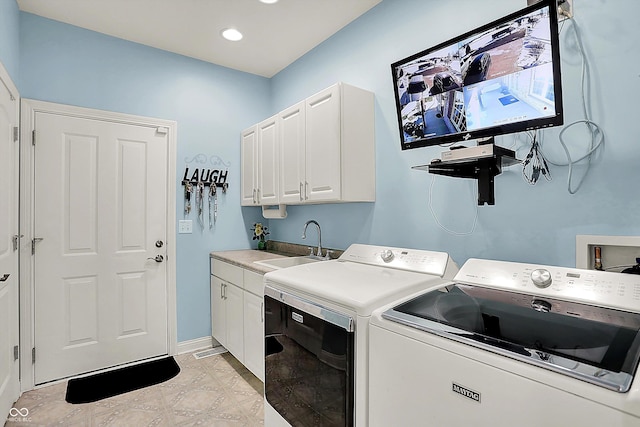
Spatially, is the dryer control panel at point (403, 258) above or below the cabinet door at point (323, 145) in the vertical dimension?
below

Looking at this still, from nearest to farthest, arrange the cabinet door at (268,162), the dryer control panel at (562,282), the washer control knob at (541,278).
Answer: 1. the dryer control panel at (562,282)
2. the washer control knob at (541,278)
3. the cabinet door at (268,162)

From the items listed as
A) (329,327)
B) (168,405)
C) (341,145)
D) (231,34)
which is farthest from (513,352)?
(231,34)

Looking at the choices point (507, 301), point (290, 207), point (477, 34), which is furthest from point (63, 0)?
point (507, 301)

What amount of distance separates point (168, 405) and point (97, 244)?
1365mm

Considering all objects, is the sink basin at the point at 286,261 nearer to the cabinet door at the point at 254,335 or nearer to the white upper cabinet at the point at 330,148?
the cabinet door at the point at 254,335

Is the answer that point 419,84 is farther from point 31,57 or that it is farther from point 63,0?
point 31,57

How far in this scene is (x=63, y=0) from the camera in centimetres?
230

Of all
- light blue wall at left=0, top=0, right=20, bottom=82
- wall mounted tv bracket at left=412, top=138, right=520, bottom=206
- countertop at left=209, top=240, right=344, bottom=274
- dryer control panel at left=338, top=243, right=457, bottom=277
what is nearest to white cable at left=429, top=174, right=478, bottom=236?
dryer control panel at left=338, top=243, right=457, bottom=277

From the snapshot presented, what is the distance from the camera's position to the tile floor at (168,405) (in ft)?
6.83

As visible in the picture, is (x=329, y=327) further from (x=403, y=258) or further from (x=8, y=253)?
(x=8, y=253)

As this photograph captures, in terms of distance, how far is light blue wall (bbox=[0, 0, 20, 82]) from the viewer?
1968 mm

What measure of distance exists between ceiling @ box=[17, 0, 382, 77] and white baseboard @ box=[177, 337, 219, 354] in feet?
8.69

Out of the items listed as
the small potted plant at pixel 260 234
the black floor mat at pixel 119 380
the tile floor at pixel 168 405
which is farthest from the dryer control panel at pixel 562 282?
the black floor mat at pixel 119 380

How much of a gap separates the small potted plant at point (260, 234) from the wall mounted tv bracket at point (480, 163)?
223 centimetres
